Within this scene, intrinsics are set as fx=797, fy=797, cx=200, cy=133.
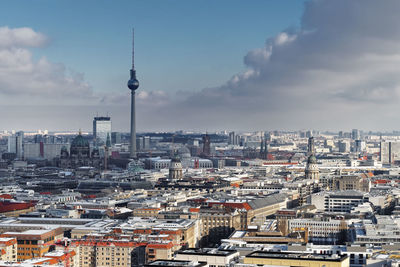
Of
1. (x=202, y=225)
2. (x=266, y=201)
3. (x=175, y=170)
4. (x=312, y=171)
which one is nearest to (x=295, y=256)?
(x=202, y=225)

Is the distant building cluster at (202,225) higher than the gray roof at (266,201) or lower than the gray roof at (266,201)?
lower

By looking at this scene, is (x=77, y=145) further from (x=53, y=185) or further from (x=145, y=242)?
(x=145, y=242)

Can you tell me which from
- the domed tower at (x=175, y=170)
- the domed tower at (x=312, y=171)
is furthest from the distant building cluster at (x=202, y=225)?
the domed tower at (x=175, y=170)

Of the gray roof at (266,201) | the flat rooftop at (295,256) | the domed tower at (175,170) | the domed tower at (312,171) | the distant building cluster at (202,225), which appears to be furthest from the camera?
the domed tower at (312,171)

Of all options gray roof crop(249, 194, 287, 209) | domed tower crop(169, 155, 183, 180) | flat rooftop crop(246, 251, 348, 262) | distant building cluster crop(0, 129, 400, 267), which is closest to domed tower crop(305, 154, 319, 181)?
distant building cluster crop(0, 129, 400, 267)

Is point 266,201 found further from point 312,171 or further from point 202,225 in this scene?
point 312,171

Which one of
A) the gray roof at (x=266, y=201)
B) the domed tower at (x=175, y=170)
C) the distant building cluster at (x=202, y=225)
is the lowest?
the distant building cluster at (x=202, y=225)

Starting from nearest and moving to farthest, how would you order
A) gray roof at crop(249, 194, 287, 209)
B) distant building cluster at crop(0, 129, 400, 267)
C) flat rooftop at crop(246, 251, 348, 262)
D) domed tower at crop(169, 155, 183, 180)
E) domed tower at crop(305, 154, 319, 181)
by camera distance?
1. flat rooftop at crop(246, 251, 348, 262)
2. distant building cluster at crop(0, 129, 400, 267)
3. gray roof at crop(249, 194, 287, 209)
4. domed tower at crop(169, 155, 183, 180)
5. domed tower at crop(305, 154, 319, 181)

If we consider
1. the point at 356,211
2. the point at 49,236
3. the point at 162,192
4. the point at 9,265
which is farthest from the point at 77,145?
the point at 9,265

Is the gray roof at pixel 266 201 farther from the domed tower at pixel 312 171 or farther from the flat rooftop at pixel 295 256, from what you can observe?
the flat rooftop at pixel 295 256

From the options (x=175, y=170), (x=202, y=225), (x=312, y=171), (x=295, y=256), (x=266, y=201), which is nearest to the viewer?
(x=295, y=256)

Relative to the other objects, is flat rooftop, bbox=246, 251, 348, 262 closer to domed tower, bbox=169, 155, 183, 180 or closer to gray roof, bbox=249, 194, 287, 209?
gray roof, bbox=249, 194, 287, 209
